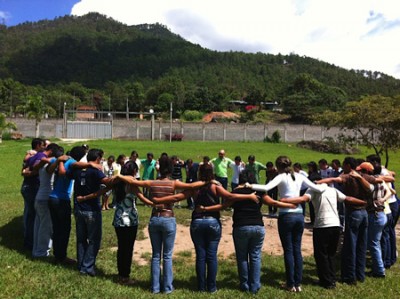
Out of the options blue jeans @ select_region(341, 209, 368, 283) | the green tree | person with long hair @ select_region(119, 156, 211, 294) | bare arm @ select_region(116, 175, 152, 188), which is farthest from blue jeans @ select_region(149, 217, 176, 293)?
the green tree

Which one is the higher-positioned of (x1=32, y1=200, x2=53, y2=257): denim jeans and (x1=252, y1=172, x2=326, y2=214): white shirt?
(x1=252, y1=172, x2=326, y2=214): white shirt

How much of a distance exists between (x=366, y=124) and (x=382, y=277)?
57.5ft

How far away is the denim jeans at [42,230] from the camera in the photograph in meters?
6.29

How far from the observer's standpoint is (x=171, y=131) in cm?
4959

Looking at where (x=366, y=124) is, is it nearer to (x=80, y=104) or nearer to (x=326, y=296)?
(x=326, y=296)

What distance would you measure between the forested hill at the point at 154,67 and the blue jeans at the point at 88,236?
341 feet

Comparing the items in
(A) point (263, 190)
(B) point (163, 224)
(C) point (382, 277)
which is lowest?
(C) point (382, 277)

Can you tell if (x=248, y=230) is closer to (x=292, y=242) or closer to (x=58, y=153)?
(x=292, y=242)

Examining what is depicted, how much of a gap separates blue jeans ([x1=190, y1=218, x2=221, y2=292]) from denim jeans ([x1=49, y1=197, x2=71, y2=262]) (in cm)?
225

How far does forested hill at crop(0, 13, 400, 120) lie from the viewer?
128 metres

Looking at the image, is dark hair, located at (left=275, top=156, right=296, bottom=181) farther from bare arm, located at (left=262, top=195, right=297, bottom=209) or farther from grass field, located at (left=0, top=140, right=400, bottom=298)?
grass field, located at (left=0, top=140, right=400, bottom=298)

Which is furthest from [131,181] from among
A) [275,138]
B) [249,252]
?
[275,138]

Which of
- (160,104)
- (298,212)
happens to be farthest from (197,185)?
(160,104)

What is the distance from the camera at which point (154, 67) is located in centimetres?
15512
